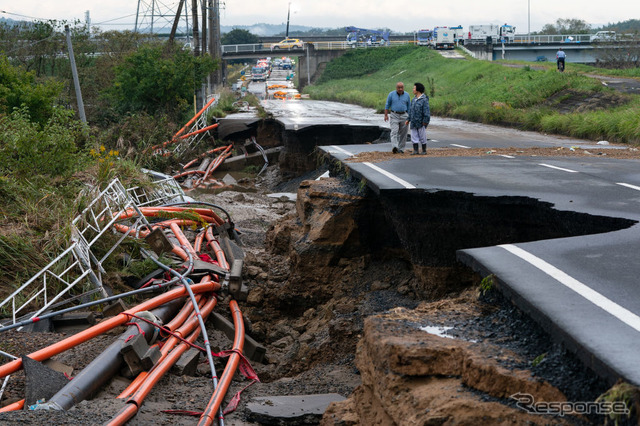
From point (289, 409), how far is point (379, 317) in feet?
6.52

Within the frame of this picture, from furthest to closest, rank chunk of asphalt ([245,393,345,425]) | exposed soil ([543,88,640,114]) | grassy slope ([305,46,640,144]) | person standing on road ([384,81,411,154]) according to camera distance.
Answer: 1. exposed soil ([543,88,640,114])
2. grassy slope ([305,46,640,144])
3. person standing on road ([384,81,411,154])
4. chunk of asphalt ([245,393,345,425])

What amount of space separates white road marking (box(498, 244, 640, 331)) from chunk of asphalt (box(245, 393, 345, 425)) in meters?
2.21

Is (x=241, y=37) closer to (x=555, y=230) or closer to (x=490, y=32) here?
(x=490, y=32)

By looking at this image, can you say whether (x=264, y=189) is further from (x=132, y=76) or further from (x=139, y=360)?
(x=139, y=360)

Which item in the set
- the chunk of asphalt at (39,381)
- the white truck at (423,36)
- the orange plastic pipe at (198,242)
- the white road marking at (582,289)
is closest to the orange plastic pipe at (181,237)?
the orange plastic pipe at (198,242)

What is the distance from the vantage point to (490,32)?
88.1m

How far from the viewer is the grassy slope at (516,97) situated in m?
21.1

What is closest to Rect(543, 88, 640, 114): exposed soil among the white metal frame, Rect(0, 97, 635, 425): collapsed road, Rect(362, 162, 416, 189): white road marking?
Rect(0, 97, 635, 425): collapsed road

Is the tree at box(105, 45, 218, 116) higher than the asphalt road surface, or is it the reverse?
the tree at box(105, 45, 218, 116)

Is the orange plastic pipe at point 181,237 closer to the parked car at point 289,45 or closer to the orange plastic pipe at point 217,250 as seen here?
the orange plastic pipe at point 217,250

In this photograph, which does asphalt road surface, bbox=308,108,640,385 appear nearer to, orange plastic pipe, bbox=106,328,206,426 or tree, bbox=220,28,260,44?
orange plastic pipe, bbox=106,328,206,426

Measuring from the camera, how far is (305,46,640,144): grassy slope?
21.1 meters

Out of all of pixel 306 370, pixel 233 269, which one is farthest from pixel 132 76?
pixel 306 370

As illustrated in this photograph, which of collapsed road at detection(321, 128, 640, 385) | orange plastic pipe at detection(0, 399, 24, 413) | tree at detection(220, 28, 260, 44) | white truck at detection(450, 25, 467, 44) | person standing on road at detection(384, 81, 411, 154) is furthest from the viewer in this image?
tree at detection(220, 28, 260, 44)
